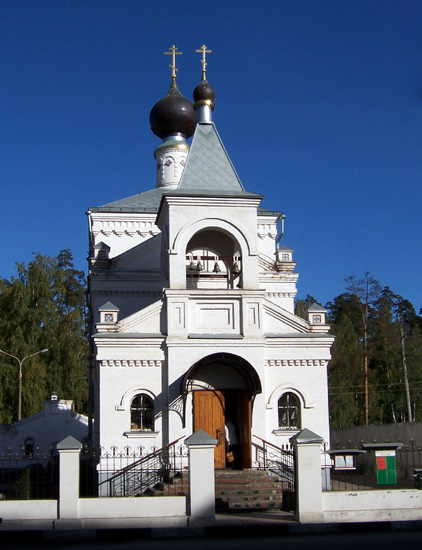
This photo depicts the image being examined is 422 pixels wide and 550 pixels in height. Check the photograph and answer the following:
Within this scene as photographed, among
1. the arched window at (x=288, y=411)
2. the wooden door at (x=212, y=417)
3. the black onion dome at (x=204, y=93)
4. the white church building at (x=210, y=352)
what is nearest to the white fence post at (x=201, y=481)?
the white church building at (x=210, y=352)

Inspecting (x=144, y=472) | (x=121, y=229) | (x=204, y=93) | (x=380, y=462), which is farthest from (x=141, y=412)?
(x=204, y=93)

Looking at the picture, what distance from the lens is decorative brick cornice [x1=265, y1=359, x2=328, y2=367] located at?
16.2 meters

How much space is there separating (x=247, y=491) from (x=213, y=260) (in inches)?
325

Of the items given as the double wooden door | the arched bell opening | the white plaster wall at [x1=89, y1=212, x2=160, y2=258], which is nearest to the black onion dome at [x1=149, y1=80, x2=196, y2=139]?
the white plaster wall at [x1=89, y1=212, x2=160, y2=258]

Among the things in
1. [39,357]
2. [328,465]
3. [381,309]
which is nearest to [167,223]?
[328,465]

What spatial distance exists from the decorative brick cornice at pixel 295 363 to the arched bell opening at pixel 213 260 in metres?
2.04

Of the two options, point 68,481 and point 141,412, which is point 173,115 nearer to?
point 141,412

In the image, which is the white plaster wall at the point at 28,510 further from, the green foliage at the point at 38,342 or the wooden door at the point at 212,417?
the green foliage at the point at 38,342

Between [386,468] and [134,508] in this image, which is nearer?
[134,508]

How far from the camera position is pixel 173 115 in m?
26.1

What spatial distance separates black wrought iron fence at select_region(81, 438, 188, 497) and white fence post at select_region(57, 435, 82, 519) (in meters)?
2.40

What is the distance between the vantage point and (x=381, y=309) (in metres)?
38.5

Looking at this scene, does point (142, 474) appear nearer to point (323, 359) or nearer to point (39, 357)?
point (323, 359)

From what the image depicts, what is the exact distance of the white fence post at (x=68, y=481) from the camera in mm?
11305
